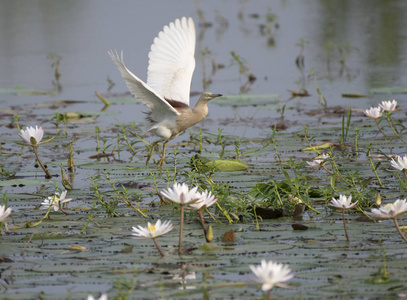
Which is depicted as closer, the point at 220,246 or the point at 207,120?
the point at 220,246

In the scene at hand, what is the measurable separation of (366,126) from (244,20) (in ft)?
41.4

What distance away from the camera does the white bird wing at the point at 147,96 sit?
17.7 feet

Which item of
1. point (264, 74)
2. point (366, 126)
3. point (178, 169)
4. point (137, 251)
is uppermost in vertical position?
point (264, 74)

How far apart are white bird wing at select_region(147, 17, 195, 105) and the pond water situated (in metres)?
0.50

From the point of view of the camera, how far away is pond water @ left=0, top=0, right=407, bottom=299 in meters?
3.36

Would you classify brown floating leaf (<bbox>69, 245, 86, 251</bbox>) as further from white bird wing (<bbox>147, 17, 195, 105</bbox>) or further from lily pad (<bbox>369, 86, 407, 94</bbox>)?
lily pad (<bbox>369, 86, 407, 94</bbox>)

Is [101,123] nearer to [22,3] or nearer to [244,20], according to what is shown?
[244,20]

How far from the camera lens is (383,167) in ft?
18.3

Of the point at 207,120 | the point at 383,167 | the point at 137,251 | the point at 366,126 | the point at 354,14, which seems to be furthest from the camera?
the point at 354,14

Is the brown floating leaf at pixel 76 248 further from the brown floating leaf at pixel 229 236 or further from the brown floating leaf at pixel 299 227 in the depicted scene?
the brown floating leaf at pixel 299 227

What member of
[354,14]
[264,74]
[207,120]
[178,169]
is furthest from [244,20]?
[178,169]

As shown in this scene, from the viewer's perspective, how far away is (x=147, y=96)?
19.4 ft

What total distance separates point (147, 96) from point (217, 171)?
858mm

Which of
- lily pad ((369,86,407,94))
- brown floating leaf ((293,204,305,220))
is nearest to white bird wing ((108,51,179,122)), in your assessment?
brown floating leaf ((293,204,305,220))
